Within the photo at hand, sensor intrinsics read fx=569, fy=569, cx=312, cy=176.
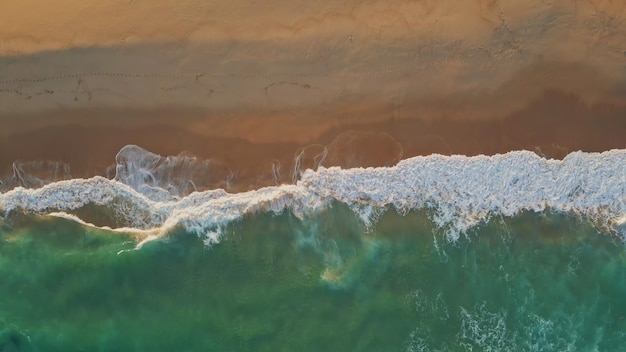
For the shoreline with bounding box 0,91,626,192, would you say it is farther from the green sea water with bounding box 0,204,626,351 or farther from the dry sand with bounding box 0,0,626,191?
the green sea water with bounding box 0,204,626,351

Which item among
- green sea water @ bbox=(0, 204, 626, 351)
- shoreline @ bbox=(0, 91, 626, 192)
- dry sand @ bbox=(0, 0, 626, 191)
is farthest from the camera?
green sea water @ bbox=(0, 204, 626, 351)

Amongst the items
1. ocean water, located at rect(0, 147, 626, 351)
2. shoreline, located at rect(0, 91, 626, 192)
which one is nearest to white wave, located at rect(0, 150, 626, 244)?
ocean water, located at rect(0, 147, 626, 351)

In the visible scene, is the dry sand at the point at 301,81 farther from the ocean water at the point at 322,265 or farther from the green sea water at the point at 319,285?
the green sea water at the point at 319,285

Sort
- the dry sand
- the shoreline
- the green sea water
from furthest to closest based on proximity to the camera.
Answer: the green sea water, the shoreline, the dry sand

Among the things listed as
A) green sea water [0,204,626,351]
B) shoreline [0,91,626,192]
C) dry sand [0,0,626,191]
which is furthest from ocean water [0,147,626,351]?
dry sand [0,0,626,191]

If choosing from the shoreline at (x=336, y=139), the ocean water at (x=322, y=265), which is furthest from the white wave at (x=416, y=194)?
the shoreline at (x=336, y=139)

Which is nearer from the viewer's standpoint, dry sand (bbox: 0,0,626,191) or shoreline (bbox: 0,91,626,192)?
dry sand (bbox: 0,0,626,191)

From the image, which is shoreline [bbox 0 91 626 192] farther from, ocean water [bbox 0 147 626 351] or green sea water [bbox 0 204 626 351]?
green sea water [bbox 0 204 626 351]

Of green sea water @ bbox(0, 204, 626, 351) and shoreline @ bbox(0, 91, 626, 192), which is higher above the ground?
shoreline @ bbox(0, 91, 626, 192)
